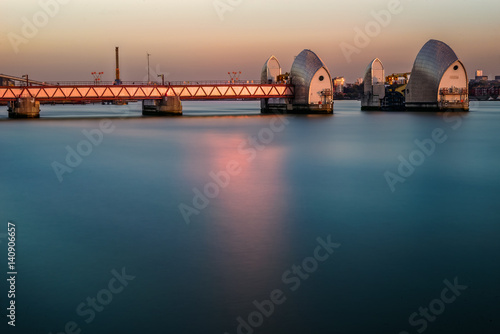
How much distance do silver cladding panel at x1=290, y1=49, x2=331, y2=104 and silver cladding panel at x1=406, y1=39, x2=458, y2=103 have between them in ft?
58.6

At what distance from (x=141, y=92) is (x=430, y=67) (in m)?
52.1

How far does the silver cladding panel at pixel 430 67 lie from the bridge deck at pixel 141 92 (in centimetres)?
2369

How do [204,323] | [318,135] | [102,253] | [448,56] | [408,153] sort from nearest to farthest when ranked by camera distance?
[204,323], [102,253], [408,153], [318,135], [448,56]

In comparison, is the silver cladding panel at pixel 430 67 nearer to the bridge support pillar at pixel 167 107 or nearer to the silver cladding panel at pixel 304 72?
the silver cladding panel at pixel 304 72

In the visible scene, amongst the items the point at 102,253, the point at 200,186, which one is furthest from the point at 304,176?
the point at 102,253

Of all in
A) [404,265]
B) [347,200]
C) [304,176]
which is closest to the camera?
[404,265]

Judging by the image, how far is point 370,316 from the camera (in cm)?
881

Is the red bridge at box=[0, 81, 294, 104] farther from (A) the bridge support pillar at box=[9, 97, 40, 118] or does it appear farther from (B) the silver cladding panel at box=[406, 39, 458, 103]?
(B) the silver cladding panel at box=[406, 39, 458, 103]

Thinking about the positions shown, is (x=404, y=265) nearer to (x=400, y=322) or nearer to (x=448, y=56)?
(x=400, y=322)

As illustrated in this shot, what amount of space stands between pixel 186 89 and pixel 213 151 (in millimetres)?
60039

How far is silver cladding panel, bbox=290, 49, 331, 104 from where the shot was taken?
10131 centimetres

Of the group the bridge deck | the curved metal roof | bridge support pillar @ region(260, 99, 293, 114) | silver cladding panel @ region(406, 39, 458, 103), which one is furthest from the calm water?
the curved metal roof

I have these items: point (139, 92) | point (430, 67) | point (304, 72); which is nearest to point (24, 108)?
point (139, 92)

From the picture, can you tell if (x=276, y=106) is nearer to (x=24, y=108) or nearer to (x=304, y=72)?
(x=304, y=72)
